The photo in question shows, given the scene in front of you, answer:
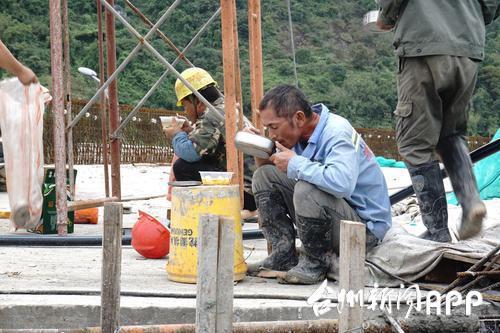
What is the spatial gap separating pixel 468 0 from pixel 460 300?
1688mm

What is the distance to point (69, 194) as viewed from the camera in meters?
6.80

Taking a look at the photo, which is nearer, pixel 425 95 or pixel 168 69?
pixel 425 95

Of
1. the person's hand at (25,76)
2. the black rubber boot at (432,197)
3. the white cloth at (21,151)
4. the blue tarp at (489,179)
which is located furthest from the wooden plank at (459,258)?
the blue tarp at (489,179)

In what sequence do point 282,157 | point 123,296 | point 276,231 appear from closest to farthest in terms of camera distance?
point 123,296 → point 282,157 → point 276,231

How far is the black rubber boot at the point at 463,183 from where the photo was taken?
4.10 meters

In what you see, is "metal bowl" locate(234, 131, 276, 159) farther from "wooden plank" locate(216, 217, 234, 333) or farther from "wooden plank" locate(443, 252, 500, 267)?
"wooden plank" locate(216, 217, 234, 333)

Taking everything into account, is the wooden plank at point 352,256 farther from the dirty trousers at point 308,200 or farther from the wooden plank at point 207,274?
the dirty trousers at point 308,200

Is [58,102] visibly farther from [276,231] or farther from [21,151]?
[276,231]

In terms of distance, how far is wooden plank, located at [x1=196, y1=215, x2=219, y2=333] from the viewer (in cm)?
277

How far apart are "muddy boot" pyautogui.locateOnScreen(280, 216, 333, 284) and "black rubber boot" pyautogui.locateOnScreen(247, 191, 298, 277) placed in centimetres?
17

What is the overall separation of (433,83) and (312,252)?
1098mm

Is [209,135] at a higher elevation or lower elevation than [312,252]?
higher

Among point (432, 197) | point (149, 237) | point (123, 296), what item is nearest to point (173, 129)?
point (149, 237)

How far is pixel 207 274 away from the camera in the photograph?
2.79 m
